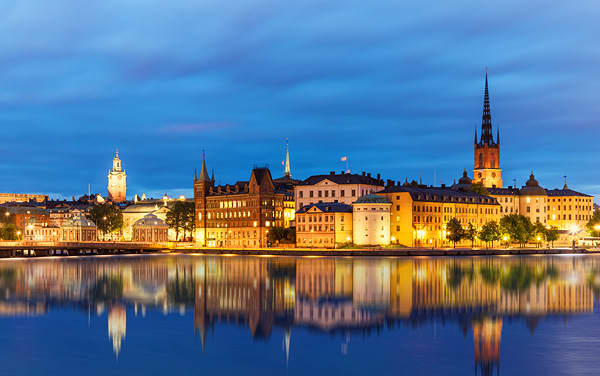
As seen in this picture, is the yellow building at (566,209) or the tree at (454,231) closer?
the tree at (454,231)

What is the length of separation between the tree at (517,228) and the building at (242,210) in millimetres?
37741

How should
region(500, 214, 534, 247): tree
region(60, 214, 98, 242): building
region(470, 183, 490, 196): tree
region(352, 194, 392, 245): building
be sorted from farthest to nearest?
1. region(60, 214, 98, 242): building
2. region(470, 183, 490, 196): tree
3. region(500, 214, 534, 247): tree
4. region(352, 194, 392, 245): building

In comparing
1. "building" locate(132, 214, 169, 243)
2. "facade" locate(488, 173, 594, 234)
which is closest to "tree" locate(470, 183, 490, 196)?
"facade" locate(488, 173, 594, 234)

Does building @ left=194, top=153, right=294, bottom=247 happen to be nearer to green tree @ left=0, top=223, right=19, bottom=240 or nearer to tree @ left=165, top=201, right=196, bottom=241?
tree @ left=165, top=201, right=196, bottom=241

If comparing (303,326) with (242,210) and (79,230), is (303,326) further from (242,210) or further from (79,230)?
(79,230)

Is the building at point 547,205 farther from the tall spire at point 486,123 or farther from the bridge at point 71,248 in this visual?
the bridge at point 71,248

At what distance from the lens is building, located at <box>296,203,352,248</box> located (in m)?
115

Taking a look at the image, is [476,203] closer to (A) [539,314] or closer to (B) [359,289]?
(B) [359,289]

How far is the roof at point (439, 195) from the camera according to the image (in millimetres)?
120250

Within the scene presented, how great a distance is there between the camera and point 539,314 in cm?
3884

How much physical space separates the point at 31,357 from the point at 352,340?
12659mm

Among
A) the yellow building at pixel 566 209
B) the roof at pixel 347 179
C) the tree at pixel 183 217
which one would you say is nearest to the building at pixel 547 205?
the yellow building at pixel 566 209

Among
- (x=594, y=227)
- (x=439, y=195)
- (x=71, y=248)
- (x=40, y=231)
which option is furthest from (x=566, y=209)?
(x=40, y=231)

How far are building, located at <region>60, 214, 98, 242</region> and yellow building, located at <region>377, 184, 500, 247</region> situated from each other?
69.5 m
